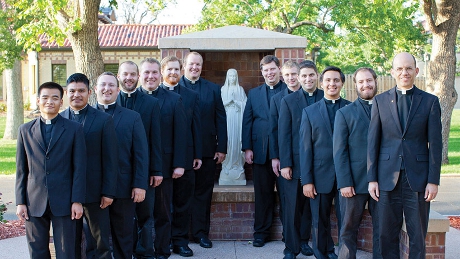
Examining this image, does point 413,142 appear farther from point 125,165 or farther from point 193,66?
point 193,66

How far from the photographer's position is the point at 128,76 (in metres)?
5.78

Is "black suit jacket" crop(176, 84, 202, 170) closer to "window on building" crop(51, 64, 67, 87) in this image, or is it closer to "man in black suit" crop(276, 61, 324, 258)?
"man in black suit" crop(276, 61, 324, 258)

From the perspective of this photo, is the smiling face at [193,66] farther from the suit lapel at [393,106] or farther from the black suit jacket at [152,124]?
the suit lapel at [393,106]

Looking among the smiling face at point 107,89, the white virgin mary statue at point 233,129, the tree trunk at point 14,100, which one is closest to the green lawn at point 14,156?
the tree trunk at point 14,100

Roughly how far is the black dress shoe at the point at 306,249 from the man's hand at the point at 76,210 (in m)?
2.58

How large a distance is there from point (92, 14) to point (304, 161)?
23.9 ft

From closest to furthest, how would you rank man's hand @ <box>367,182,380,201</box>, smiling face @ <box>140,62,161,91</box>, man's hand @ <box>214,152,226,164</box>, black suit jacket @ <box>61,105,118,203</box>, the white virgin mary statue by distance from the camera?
black suit jacket @ <box>61,105,118,203</box>
man's hand @ <box>367,182,380,201</box>
smiling face @ <box>140,62,161,91</box>
man's hand @ <box>214,152,226,164</box>
the white virgin mary statue

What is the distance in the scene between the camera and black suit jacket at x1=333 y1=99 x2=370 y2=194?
5.51 metres

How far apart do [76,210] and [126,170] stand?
732 mm

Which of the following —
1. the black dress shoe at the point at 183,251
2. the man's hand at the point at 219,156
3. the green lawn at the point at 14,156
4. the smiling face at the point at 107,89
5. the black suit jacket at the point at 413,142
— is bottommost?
the black dress shoe at the point at 183,251

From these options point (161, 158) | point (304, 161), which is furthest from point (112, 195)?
point (304, 161)

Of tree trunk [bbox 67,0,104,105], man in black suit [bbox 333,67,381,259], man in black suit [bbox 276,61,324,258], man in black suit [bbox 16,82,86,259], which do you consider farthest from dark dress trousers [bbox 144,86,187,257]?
tree trunk [bbox 67,0,104,105]

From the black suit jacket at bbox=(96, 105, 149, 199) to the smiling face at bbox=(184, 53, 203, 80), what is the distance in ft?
A: 5.04

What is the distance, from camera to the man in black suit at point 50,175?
15.7 feet
